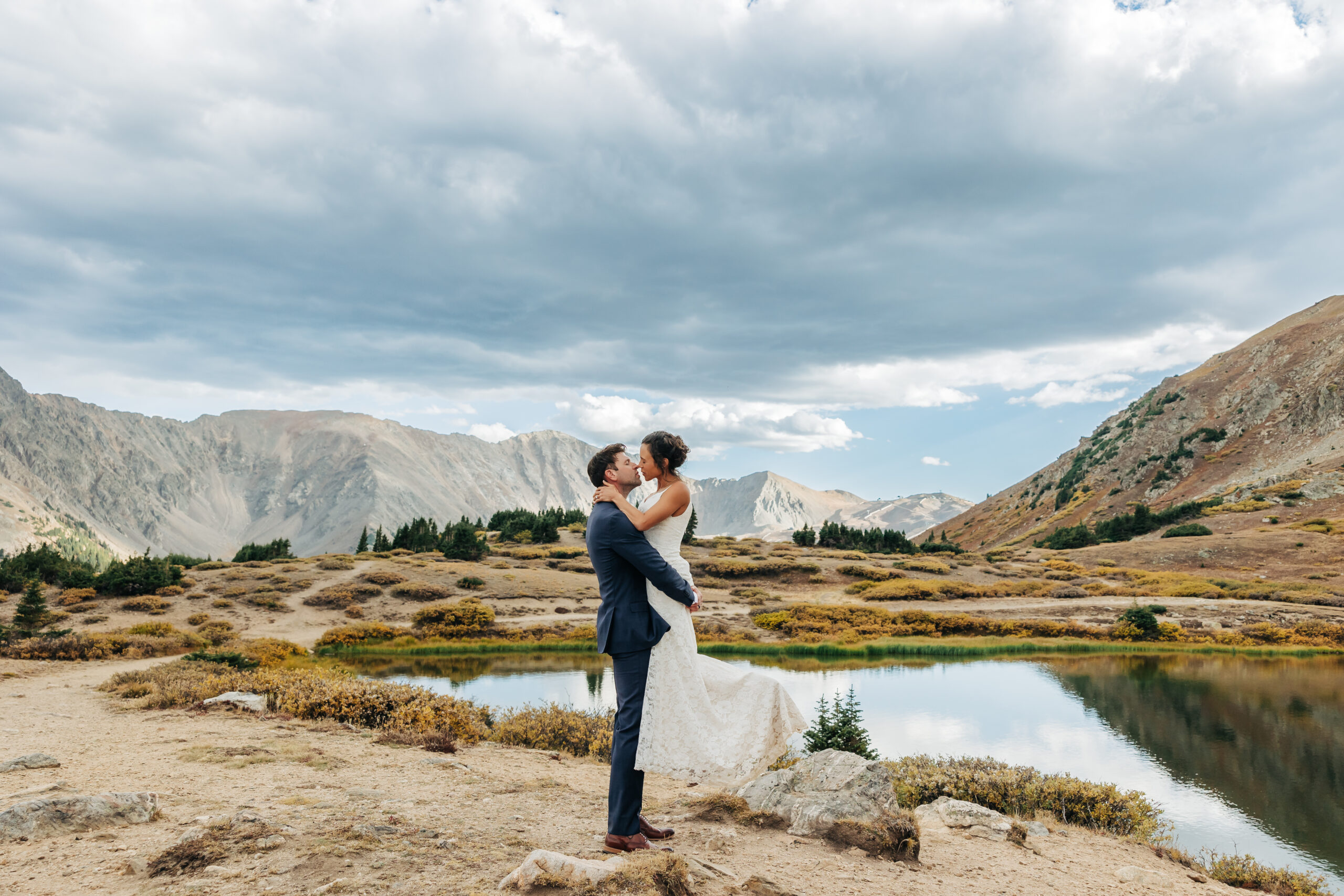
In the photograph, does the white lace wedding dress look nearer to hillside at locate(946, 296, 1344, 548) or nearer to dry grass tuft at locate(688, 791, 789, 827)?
dry grass tuft at locate(688, 791, 789, 827)

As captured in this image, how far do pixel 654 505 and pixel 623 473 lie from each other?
43 cm

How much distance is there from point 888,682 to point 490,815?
19.3 m

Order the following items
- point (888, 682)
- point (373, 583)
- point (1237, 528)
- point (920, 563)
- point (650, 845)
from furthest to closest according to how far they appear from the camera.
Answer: point (1237, 528) < point (920, 563) < point (373, 583) < point (888, 682) < point (650, 845)

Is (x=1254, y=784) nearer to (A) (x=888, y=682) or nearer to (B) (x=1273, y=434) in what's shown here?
(A) (x=888, y=682)

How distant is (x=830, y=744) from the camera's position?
11273 mm

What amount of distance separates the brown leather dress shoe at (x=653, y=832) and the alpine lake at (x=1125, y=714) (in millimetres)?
8922

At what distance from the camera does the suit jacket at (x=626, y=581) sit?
562 centimetres

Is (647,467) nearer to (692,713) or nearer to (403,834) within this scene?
(692,713)

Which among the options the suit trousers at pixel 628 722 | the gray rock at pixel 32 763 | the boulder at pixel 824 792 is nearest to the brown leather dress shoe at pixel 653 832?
the suit trousers at pixel 628 722

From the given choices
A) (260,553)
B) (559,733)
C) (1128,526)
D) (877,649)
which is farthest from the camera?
(1128,526)

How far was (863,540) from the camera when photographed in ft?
265

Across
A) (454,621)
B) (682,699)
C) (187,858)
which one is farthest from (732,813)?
(454,621)

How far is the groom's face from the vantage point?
19.6 feet

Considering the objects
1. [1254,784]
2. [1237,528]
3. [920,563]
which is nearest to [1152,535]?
[1237,528]
